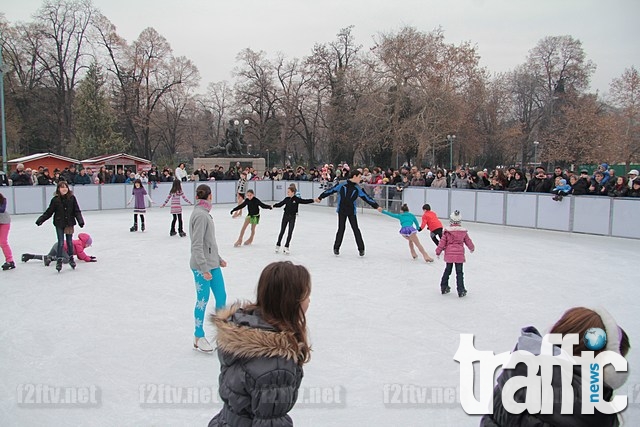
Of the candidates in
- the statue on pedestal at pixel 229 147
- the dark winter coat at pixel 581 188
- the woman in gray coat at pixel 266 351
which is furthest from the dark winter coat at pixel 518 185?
the statue on pedestal at pixel 229 147

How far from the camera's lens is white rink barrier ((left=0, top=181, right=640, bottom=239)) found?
45.8 ft

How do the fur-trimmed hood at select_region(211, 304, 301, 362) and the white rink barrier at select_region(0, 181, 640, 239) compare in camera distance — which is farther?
the white rink barrier at select_region(0, 181, 640, 239)

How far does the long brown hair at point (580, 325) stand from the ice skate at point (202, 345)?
4.21m

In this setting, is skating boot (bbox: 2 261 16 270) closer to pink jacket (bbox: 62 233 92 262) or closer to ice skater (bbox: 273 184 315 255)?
pink jacket (bbox: 62 233 92 262)

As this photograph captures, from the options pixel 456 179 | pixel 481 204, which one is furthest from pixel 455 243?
pixel 456 179

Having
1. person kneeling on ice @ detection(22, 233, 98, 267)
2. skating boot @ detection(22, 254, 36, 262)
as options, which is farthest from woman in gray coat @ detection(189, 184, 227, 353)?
skating boot @ detection(22, 254, 36, 262)

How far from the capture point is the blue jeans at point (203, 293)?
5465mm

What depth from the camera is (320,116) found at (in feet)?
152

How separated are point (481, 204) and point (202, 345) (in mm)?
13042

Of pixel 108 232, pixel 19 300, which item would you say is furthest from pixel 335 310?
pixel 108 232

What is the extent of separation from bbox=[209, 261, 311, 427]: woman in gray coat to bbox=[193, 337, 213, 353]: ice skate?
3512 millimetres

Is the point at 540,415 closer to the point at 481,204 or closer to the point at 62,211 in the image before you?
the point at 62,211

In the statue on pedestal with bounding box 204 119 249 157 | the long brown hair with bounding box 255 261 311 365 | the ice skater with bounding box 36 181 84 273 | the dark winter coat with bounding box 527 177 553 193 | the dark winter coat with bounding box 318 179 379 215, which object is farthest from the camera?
the statue on pedestal with bounding box 204 119 249 157

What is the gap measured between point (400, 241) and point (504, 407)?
11.6 meters
